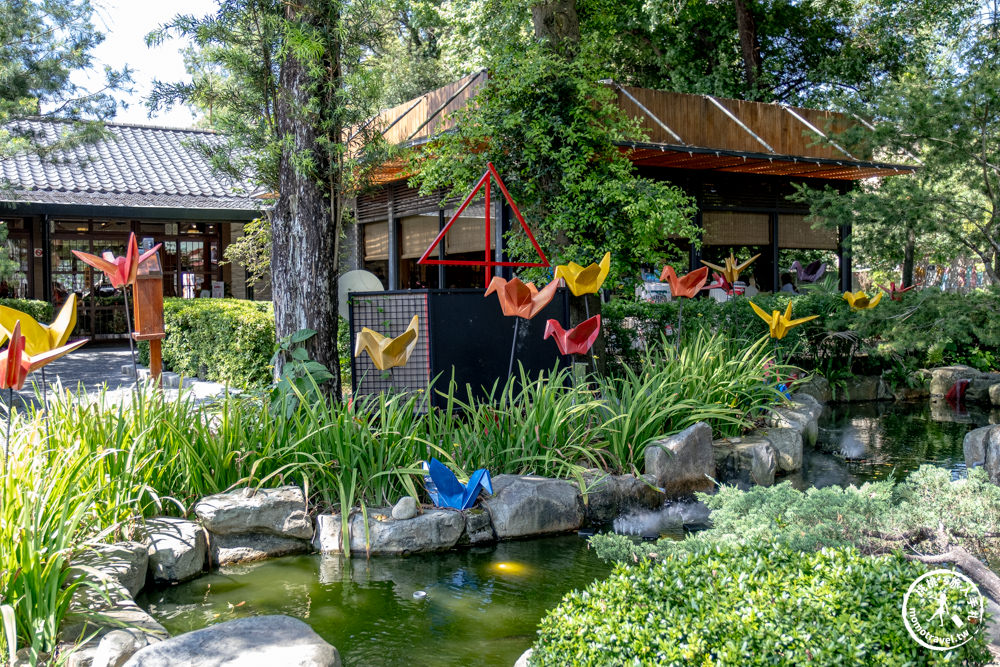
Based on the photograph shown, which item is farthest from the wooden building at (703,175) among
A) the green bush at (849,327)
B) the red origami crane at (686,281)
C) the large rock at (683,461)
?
the large rock at (683,461)

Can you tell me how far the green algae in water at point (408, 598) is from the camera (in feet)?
10.8

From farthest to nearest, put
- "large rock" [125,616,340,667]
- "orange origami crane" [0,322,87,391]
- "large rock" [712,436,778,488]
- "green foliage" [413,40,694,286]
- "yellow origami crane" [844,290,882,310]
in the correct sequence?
"yellow origami crane" [844,290,882,310], "green foliage" [413,40,694,286], "large rock" [712,436,778,488], "orange origami crane" [0,322,87,391], "large rock" [125,616,340,667]

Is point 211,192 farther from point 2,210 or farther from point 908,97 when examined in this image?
point 908,97

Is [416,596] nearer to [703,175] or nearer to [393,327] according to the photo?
[393,327]

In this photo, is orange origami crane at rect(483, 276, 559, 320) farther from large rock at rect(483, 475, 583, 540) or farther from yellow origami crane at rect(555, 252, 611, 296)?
large rock at rect(483, 475, 583, 540)

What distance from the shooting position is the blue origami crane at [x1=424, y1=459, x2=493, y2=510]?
14.5 feet

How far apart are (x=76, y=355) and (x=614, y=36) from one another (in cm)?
1237

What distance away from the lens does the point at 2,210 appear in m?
14.1

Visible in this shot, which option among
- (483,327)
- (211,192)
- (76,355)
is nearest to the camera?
(483,327)

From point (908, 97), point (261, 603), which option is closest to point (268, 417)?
point (261, 603)

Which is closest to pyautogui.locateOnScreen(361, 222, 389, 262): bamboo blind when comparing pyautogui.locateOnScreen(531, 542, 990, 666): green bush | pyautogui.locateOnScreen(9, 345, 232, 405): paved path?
pyautogui.locateOnScreen(9, 345, 232, 405): paved path

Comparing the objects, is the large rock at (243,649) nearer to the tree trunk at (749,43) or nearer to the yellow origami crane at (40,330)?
the yellow origami crane at (40,330)

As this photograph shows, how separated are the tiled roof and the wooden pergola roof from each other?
425 cm
